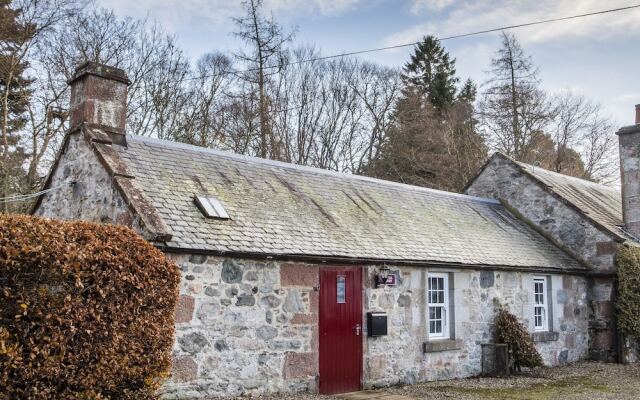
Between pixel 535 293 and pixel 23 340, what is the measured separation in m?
13.2

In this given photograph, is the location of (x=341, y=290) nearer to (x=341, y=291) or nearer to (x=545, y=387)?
(x=341, y=291)

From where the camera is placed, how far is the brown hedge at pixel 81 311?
6.60 m

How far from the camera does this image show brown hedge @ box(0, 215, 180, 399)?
21.7 feet

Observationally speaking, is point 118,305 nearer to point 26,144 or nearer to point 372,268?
point 372,268

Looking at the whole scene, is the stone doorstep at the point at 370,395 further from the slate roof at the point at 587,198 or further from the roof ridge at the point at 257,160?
the slate roof at the point at 587,198

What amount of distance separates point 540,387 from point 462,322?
2.15 meters

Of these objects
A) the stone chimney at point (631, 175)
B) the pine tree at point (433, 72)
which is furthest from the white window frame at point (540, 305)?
the pine tree at point (433, 72)

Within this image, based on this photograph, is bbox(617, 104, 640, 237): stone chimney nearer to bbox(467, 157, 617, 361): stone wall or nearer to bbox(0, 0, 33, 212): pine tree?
bbox(467, 157, 617, 361): stone wall

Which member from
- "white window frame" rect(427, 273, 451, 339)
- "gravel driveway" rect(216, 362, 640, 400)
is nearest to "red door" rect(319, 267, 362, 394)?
"gravel driveway" rect(216, 362, 640, 400)

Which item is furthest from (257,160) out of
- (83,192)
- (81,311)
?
(81,311)

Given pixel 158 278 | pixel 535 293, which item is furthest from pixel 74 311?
pixel 535 293

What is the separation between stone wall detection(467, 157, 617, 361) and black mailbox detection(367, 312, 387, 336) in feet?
26.8

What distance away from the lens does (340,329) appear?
38.4 ft

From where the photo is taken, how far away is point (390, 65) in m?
33.1
